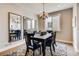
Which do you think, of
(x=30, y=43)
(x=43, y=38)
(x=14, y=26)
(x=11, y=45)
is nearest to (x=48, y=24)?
(x=43, y=38)

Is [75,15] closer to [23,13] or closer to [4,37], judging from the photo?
[23,13]

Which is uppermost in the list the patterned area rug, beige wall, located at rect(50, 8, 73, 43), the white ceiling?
the white ceiling

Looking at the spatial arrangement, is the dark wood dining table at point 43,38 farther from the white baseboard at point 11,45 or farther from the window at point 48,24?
the white baseboard at point 11,45

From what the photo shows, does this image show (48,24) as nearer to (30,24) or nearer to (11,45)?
(30,24)

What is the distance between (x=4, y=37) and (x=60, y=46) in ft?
4.19

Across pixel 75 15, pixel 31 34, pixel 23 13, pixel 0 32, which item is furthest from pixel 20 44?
pixel 75 15

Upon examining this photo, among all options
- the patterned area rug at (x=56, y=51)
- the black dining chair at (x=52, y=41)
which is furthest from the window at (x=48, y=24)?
the patterned area rug at (x=56, y=51)

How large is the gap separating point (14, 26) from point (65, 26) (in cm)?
117

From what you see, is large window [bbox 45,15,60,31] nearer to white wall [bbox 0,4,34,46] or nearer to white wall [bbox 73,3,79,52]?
white wall [bbox 73,3,79,52]

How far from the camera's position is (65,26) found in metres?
2.25

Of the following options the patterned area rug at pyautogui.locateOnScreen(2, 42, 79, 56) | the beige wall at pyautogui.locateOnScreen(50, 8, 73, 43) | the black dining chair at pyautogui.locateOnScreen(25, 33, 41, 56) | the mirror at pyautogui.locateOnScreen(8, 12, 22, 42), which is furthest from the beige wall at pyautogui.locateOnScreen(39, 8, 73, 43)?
the mirror at pyautogui.locateOnScreen(8, 12, 22, 42)

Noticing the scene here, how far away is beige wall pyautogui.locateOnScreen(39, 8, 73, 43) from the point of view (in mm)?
2211

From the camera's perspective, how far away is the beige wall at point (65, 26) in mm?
2211

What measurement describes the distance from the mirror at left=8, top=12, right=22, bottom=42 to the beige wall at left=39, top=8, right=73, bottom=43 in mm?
489
